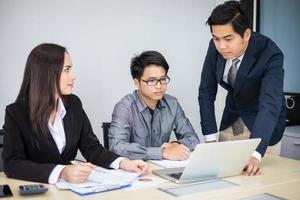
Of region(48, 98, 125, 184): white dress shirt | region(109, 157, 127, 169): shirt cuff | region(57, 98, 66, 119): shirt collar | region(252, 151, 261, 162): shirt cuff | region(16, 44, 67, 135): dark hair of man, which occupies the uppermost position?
region(16, 44, 67, 135): dark hair of man

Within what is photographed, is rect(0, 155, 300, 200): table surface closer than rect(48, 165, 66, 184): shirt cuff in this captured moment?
Yes

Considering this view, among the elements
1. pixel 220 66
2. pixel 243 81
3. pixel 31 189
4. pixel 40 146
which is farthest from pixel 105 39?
pixel 31 189

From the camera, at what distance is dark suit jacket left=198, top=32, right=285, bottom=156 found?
5.85 feet

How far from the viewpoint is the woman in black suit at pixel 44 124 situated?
156 centimetres

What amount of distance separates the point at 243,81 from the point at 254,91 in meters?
0.09

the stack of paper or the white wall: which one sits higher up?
the white wall

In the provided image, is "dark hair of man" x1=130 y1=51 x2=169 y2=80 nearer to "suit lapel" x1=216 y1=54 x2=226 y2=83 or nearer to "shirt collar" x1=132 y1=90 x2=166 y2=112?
"shirt collar" x1=132 y1=90 x2=166 y2=112

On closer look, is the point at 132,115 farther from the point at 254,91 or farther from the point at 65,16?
the point at 65,16

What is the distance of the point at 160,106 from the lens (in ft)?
7.51

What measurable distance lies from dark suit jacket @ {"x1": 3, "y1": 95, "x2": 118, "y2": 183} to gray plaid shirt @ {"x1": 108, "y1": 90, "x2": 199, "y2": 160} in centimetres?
20

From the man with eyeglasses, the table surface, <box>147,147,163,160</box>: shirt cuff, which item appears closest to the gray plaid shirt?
the man with eyeglasses

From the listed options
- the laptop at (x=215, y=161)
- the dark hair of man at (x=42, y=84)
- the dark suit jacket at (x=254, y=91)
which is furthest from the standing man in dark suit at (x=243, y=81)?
the dark hair of man at (x=42, y=84)

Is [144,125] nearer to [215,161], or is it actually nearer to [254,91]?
[254,91]

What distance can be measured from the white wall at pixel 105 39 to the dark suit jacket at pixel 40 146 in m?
0.84
